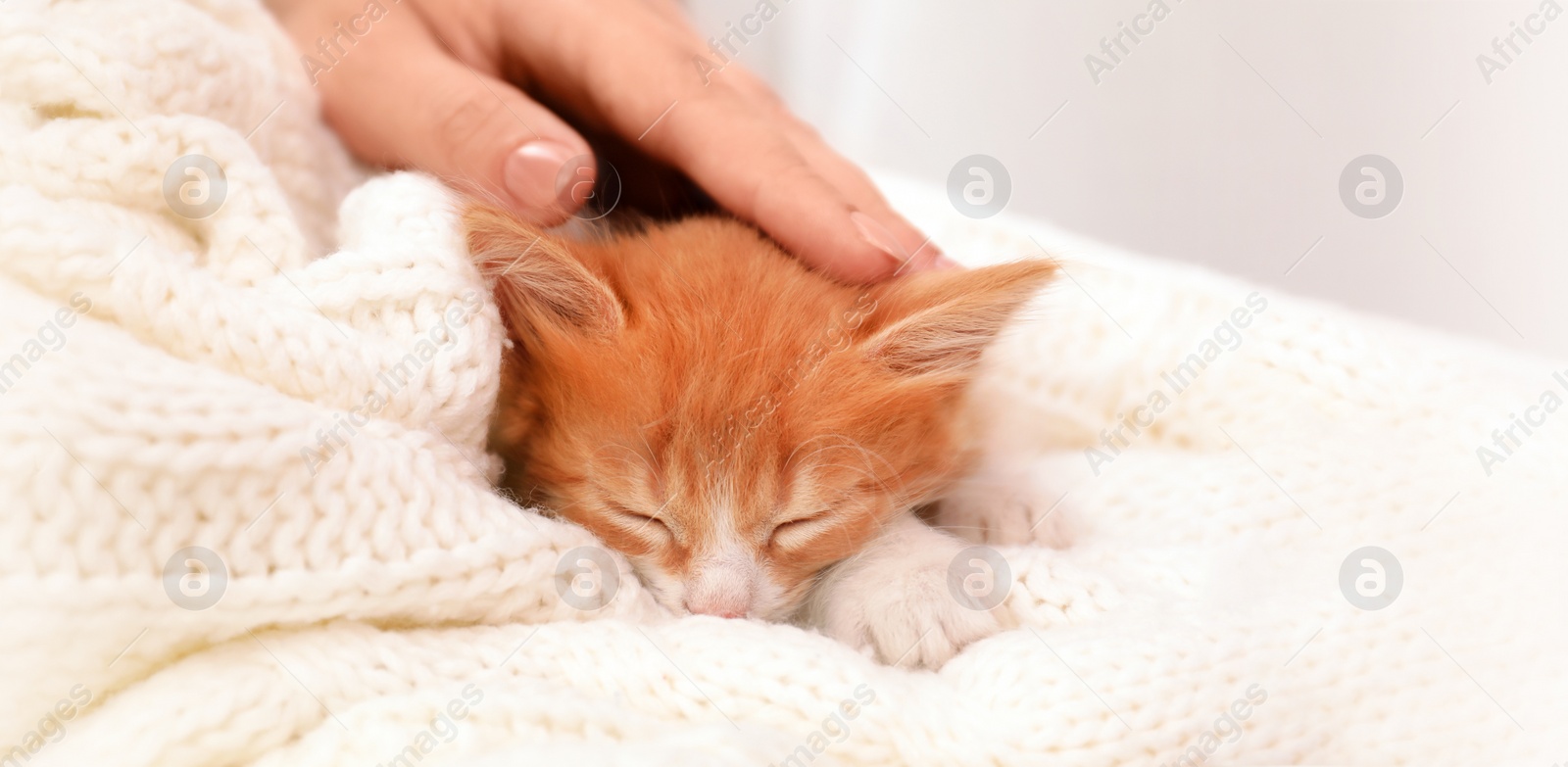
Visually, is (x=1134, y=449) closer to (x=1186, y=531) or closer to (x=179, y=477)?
(x=1186, y=531)

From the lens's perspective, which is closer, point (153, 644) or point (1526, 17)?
point (153, 644)

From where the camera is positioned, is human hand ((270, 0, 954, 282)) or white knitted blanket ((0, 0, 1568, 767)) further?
human hand ((270, 0, 954, 282))

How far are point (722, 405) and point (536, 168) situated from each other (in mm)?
395

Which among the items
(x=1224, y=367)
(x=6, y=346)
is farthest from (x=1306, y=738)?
(x=6, y=346)

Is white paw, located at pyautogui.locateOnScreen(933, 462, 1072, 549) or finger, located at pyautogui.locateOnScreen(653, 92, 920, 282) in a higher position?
finger, located at pyautogui.locateOnScreen(653, 92, 920, 282)

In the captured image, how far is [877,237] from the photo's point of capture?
1.35 metres

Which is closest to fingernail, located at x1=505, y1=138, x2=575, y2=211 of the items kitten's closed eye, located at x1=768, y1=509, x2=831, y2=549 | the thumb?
the thumb

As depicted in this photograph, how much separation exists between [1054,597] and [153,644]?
782 mm

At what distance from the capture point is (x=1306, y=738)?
2.90 feet

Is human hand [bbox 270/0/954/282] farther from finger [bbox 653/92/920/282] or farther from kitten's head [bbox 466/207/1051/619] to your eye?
kitten's head [bbox 466/207/1051/619]

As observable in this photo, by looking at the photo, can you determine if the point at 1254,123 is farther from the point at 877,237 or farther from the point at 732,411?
the point at 732,411

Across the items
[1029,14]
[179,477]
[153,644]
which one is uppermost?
[1029,14]

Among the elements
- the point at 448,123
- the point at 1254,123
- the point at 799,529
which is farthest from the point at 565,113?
the point at 1254,123

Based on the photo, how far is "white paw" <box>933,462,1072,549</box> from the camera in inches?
49.0
